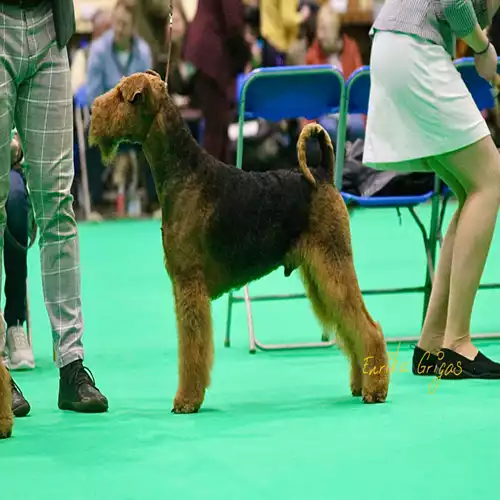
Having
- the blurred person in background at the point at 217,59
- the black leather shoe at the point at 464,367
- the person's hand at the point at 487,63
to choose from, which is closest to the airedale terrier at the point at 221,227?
the black leather shoe at the point at 464,367

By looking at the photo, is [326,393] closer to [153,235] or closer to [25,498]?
[25,498]

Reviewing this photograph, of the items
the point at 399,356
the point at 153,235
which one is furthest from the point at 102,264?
the point at 399,356

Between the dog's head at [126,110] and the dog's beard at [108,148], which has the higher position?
the dog's head at [126,110]

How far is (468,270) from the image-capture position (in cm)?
367

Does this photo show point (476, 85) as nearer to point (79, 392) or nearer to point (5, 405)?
point (79, 392)

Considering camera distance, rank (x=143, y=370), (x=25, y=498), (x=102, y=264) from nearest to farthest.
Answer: (x=25, y=498) < (x=143, y=370) < (x=102, y=264)

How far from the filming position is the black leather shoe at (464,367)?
3639 millimetres

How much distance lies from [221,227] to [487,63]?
1203 mm

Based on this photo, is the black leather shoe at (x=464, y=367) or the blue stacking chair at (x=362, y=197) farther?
the blue stacking chair at (x=362, y=197)

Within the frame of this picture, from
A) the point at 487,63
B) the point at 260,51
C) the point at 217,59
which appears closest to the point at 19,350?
the point at 487,63

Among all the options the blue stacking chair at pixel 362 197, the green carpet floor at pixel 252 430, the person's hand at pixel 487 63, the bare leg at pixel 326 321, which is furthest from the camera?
the blue stacking chair at pixel 362 197

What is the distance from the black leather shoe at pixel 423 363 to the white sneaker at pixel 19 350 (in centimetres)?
144

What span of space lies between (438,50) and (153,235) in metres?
4.78

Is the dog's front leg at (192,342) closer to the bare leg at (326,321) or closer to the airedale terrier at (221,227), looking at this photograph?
the airedale terrier at (221,227)
